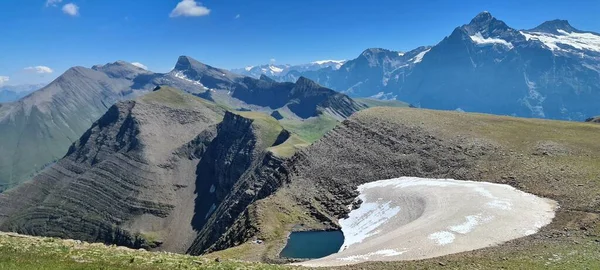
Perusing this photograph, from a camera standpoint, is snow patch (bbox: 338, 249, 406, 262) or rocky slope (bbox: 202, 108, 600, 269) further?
rocky slope (bbox: 202, 108, 600, 269)

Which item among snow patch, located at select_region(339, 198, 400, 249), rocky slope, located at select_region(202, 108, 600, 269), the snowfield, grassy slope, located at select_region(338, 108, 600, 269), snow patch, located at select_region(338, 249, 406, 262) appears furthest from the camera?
snow patch, located at select_region(339, 198, 400, 249)

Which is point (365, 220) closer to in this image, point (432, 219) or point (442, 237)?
point (432, 219)

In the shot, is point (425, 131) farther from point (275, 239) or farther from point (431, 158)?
point (275, 239)

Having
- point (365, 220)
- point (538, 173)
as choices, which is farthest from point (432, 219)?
point (538, 173)

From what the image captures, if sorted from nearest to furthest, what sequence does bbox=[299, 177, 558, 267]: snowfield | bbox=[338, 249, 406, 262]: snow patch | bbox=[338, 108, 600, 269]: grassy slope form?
bbox=[338, 108, 600, 269]: grassy slope < bbox=[338, 249, 406, 262]: snow patch < bbox=[299, 177, 558, 267]: snowfield

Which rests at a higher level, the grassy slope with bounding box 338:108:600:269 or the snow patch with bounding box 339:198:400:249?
the grassy slope with bounding box 338:108:600:269

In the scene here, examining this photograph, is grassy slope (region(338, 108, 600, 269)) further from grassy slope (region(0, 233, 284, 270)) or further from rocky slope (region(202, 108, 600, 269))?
grassy slope (region(0, 233, 284, 270))

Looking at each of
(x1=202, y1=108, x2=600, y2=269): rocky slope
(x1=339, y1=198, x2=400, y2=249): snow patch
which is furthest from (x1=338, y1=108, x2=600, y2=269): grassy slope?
(x1=339, y1=198, x2=400, y2=249): snow patch

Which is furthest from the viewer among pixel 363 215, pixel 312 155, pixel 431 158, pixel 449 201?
pixel 312 155

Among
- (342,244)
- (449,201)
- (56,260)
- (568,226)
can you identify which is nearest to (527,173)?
(449,201)
